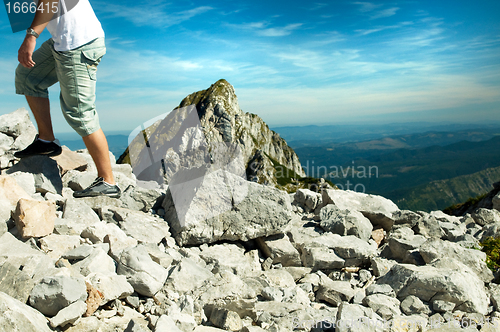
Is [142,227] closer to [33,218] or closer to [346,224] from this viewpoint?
[33,218]

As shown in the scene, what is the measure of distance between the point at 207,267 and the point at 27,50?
501 centimetres

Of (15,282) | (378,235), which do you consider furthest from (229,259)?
(378,235)

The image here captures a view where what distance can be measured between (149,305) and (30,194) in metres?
3.74

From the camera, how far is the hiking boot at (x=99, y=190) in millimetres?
6406

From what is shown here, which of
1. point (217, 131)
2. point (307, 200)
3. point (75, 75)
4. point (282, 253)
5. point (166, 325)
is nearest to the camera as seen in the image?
point (166, 325)

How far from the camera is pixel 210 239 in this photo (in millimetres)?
6594

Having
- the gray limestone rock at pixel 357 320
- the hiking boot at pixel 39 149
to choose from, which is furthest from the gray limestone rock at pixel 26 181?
the gray limestone rock at pixel 357 320

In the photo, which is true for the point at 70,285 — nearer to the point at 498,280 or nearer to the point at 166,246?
the point at 166,246

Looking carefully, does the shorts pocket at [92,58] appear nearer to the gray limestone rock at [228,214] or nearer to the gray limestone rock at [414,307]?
the gray limestone rock at [228,214]

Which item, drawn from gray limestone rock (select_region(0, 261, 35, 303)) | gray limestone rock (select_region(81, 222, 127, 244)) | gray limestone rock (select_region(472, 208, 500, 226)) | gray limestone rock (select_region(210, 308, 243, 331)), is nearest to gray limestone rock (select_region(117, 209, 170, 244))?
gray limestone rock (select_region(81, 222, 127, 244))

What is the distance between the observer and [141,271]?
4484mm

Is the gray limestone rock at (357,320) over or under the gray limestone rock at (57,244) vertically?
under

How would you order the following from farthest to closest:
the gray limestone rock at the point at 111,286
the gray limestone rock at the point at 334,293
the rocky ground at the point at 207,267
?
the gray limestone rock at the point at 334,293 < the gray limestone rock at the point at 111,286 < the rocky ground at the point at 207,267

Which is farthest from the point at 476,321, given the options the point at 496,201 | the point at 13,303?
the point at 496,201
